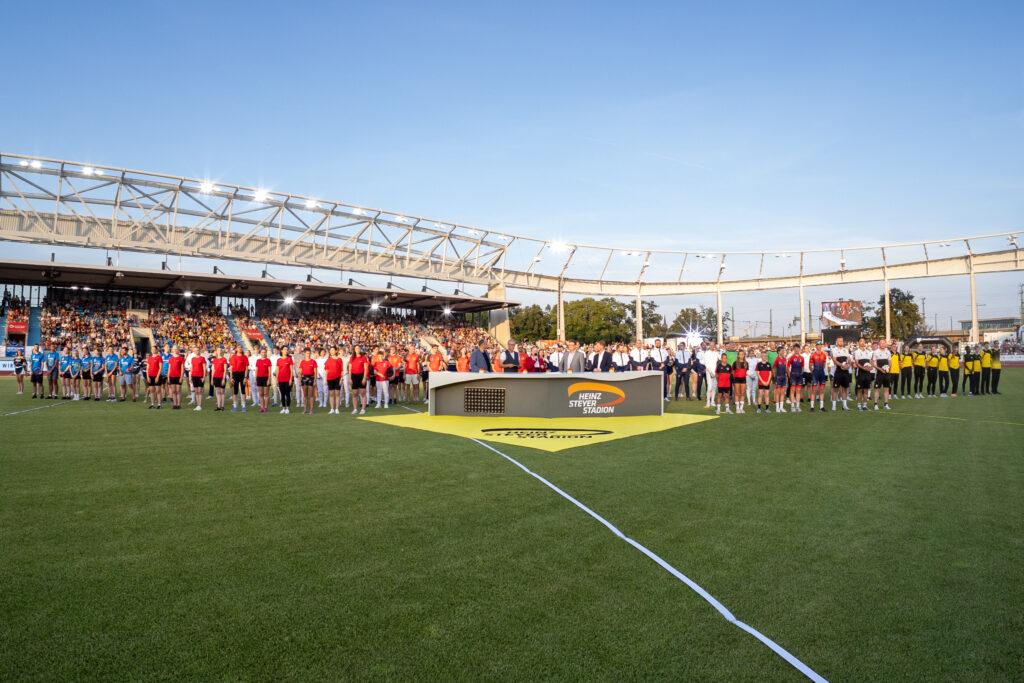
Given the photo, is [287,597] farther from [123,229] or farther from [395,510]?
[123,229]

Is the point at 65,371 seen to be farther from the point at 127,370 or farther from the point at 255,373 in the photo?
the point at 255,373

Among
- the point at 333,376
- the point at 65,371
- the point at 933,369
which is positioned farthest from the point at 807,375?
the point at 65,371

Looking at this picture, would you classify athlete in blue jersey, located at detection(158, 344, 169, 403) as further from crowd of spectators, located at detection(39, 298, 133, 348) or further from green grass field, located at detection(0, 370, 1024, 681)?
crowd of spectators, located at detection(39, 298, 133, 348)

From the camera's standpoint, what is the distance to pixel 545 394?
1341cm

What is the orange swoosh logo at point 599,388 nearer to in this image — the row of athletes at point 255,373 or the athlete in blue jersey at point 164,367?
the row of athletes at point 255,373

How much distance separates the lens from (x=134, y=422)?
40.6 ft

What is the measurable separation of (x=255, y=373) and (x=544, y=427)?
8.34 m

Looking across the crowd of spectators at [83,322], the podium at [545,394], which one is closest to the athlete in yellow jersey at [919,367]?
the podium at [545,394]

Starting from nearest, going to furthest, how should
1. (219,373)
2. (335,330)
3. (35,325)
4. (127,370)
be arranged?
(219,373) → (127,370) → (35,325) → (335,330)

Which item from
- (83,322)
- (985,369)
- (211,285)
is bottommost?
(985,369)

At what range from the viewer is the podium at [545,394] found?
44.1 feet

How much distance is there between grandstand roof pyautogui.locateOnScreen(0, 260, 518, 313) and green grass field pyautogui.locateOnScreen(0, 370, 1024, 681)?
2863cm

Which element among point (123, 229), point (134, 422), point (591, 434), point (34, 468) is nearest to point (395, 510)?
point (34, 468)

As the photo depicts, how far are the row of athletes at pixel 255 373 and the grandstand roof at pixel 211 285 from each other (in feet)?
Answer: 44.0
